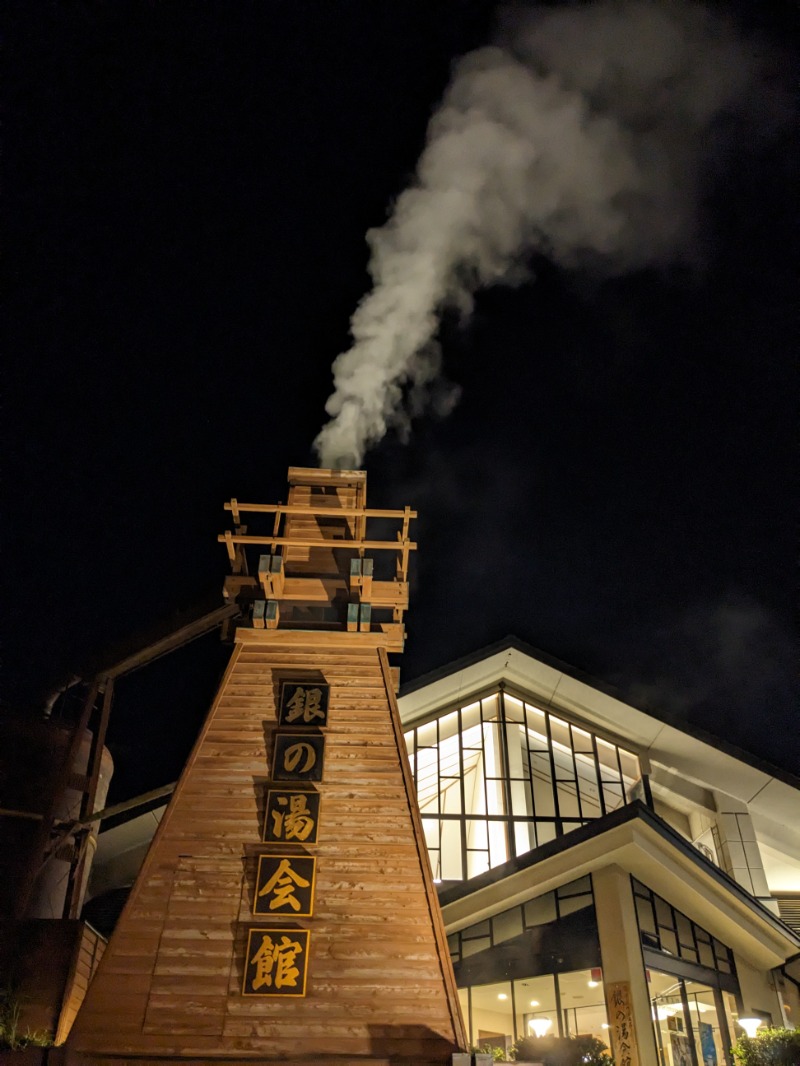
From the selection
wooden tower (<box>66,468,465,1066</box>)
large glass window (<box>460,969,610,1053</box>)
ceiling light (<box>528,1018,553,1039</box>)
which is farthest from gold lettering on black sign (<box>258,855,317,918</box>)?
ceiling light (<box>528,1018,553,1039</box>)

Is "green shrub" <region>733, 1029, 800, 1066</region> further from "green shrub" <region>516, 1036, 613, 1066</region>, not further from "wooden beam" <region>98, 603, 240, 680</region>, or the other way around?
"wooden beam" <region>98, 603, 240, 680</region>

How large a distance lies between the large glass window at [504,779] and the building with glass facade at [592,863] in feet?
0.16

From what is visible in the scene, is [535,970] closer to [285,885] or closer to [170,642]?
[285,885]

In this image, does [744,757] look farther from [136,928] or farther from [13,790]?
[13,790]

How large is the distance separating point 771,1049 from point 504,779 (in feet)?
30.4

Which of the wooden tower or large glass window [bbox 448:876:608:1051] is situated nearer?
the wooden tower

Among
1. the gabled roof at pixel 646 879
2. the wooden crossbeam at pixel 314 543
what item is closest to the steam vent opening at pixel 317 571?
the wooden crossbeam at pixel 314 543

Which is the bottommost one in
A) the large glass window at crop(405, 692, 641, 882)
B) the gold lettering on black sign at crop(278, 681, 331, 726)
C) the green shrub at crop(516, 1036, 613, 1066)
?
the green shrub at crop(516, 1036, 613, 1066)

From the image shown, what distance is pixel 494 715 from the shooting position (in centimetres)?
2030

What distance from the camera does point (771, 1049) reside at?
1030 cm

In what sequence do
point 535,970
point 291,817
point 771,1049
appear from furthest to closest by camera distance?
point 535,970 < point 771,1049 < point 291,817

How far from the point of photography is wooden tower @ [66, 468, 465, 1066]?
7.65 m

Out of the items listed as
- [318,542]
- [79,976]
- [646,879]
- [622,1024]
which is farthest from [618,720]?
[79,976]

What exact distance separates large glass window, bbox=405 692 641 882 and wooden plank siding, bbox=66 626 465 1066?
9675 millimetres
